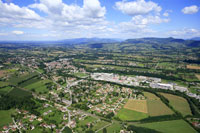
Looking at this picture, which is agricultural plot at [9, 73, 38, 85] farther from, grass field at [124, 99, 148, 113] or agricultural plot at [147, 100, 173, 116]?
agricultural plot at [147, 100, 173, 116]

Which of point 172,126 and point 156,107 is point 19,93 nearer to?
point 156,107

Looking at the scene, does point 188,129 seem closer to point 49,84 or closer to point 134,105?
point 134,105

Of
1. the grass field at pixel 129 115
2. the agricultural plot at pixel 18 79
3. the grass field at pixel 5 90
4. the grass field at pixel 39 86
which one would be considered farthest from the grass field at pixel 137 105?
the agricultural plot at pixel 18 79

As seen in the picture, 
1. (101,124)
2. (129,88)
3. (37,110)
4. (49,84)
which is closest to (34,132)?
(37,110)

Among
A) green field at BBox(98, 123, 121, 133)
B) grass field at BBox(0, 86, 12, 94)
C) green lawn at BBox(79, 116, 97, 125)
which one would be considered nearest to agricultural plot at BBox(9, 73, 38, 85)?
grass field at BBox(0, 86, 12, 94)

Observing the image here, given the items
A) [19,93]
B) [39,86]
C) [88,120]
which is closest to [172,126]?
[88,120]

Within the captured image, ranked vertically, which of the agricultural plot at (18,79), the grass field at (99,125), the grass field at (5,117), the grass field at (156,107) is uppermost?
the agricultural plot at (18,79)

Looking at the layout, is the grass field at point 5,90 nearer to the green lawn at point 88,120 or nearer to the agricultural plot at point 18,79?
the agricultural plot at point 18,79
